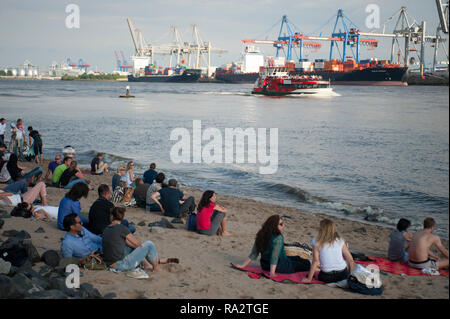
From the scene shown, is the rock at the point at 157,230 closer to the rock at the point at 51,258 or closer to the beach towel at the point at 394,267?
the rock at the point at 51,258

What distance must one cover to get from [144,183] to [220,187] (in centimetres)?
437

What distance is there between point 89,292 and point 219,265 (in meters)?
1.96

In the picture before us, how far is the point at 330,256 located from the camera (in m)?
5.10

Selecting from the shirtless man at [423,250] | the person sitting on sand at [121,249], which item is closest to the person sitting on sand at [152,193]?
the person sitting on sand at [121,249]

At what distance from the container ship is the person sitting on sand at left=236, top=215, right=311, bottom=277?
128 metres

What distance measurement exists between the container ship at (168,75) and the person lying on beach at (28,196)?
125 metres

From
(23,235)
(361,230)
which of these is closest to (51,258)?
(23,235)

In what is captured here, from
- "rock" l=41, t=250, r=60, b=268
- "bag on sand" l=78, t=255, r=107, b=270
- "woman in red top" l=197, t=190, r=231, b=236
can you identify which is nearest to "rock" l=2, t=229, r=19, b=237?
"rock" l=41, t=250, r=60, b=268

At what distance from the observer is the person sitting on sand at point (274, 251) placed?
17.2 ft

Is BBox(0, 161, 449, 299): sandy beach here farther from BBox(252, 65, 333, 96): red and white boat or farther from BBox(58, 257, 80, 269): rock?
BBox(252, 65, 333, 96): red and white boat

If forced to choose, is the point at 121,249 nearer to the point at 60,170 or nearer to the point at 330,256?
the point at 330,256

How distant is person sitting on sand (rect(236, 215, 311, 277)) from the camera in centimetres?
526
